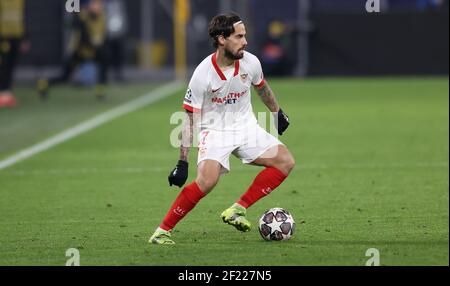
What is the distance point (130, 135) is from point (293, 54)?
11487 mm

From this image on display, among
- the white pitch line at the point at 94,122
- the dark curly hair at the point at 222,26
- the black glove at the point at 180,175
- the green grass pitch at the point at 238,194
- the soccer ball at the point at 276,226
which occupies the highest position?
the dark curly hair at the point at 222,26

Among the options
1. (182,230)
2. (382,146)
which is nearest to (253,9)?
(382,146)

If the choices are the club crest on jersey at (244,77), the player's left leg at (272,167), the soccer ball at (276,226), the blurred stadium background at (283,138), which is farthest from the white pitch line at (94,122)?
the soccer ball at (276,226)

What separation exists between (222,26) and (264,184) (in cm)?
136

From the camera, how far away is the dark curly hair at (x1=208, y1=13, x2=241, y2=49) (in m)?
9.20

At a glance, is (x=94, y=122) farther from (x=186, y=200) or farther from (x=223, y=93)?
(x=186, y=200)

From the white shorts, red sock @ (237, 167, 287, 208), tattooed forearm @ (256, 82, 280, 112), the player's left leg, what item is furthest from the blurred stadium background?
tattooed forearm @ (256, 82, 280, 112)

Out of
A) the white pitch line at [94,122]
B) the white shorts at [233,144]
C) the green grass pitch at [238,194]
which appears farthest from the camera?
the white pitch line at [94,122]

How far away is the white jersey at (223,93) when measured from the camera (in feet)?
30.4

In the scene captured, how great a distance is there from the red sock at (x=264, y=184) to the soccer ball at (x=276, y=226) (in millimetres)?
390

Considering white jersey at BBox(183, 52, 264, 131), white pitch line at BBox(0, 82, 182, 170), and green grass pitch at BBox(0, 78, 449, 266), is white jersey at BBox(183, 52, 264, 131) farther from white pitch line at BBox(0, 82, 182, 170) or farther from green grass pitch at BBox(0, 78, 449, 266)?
white pitch line at BBox(0, 82, 182, 170)

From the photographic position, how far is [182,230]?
9.84m

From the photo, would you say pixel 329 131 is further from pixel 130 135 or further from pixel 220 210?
pixel 220 210

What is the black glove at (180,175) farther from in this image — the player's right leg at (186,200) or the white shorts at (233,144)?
the white shorts at (233,144)
